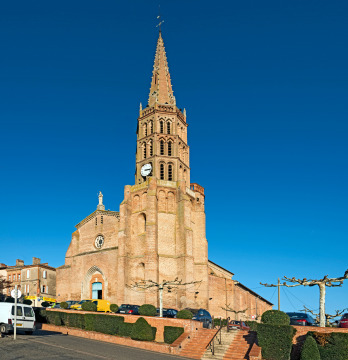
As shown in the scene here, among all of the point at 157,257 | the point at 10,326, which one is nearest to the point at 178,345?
the point at 10,326

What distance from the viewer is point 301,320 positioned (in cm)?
2825

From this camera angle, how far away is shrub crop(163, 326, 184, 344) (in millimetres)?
27266

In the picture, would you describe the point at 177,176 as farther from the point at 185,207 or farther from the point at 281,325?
the point at 281,325

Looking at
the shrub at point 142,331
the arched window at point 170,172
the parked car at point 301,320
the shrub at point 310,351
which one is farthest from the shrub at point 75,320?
the arched window at point 170,172

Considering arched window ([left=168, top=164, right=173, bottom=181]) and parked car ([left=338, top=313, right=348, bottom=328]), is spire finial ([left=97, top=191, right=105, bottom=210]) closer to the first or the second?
arched window ([left=168, top=164, right=173, bottom=181])

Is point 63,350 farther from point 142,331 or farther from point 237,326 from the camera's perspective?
point 237,326

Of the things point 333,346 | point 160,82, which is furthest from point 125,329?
point 160,82

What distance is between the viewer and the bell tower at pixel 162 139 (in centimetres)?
5700

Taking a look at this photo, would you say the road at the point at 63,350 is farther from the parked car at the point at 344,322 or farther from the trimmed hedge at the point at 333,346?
the parked car at the point at 344,322

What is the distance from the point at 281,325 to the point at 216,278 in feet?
109

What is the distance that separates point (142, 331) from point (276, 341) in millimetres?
8682

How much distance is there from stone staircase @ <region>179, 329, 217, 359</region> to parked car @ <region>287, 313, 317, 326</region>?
5348mm

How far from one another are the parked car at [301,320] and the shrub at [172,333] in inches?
284

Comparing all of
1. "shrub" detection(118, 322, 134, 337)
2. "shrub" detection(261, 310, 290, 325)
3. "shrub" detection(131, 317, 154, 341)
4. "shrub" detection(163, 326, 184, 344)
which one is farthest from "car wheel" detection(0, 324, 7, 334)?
"shrub" detection(261, 310, 290, 325)
